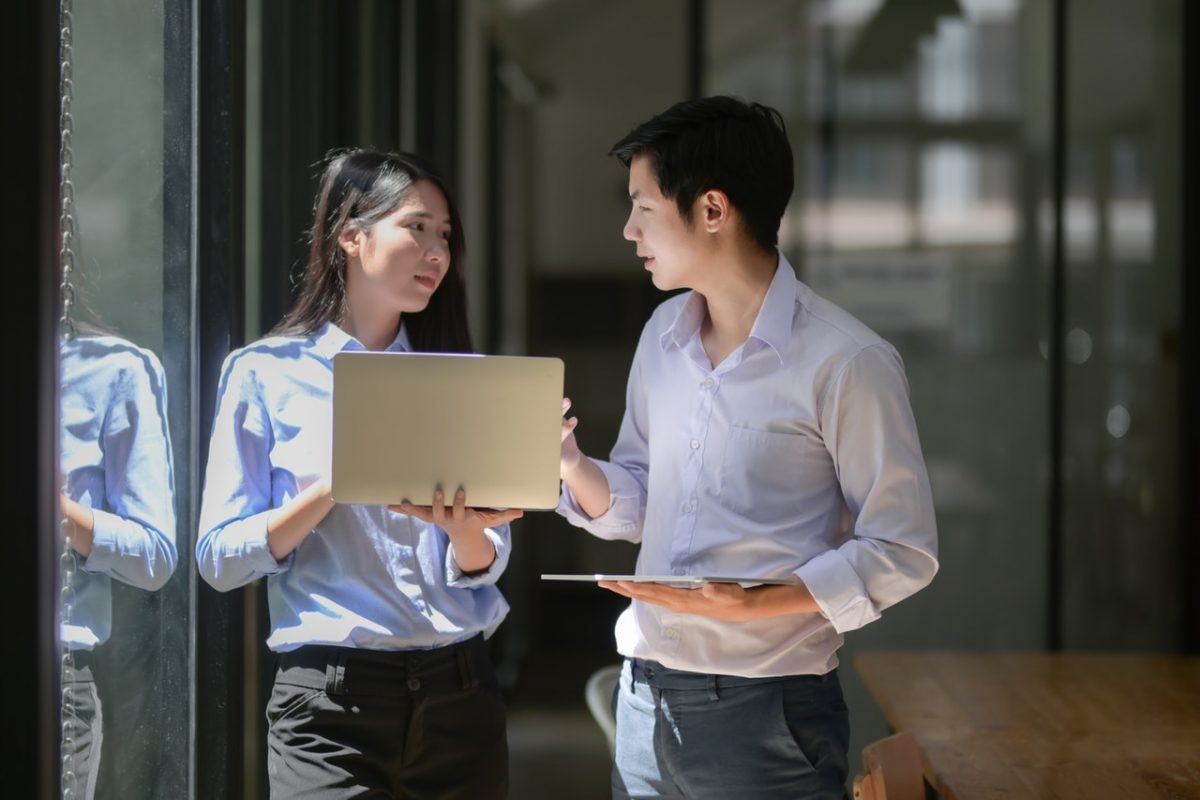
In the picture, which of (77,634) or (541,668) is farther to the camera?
(541,668)

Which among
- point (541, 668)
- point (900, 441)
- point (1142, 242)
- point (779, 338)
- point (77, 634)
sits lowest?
point (541, 668)

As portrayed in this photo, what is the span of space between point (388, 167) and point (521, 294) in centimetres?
306

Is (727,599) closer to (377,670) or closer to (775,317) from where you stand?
(775,317)

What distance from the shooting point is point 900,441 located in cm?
189

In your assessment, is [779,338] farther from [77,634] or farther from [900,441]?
[77,634]

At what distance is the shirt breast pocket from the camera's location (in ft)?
6.48

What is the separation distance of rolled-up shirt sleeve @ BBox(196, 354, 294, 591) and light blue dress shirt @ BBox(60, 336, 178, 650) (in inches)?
3.5

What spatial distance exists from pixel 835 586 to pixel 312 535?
2.61 feet

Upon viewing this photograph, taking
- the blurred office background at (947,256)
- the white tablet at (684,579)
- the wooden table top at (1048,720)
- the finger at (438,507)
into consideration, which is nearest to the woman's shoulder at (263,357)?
the finger at (438,507)

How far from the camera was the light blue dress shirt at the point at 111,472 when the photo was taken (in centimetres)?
177

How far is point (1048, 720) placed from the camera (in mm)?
2967

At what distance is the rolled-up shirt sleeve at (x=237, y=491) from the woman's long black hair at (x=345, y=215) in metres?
0.14

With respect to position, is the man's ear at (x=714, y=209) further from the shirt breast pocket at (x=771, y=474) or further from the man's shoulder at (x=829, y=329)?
the shirt breast pocket at (x=771, y=474)

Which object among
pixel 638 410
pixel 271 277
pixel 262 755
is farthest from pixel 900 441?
pixel 262 755
